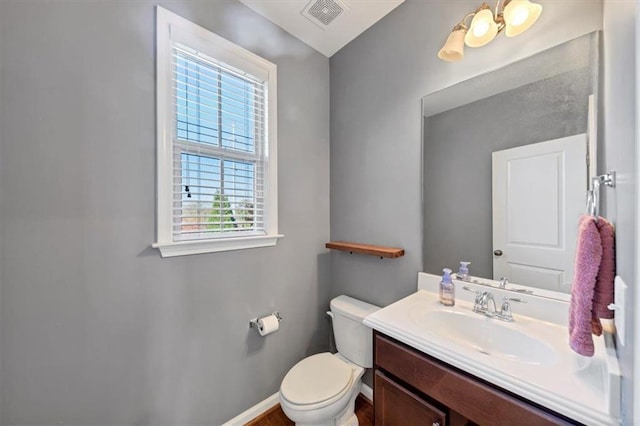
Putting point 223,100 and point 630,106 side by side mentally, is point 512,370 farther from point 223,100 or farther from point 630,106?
point 223,100

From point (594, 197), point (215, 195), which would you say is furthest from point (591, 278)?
point (215, 195)

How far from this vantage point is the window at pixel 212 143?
1.21 metres

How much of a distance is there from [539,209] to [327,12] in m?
1.64

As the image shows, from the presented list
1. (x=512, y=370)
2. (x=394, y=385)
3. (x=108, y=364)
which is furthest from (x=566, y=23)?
(x=108, y=364)

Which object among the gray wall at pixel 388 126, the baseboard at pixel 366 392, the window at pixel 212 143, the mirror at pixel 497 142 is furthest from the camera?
the baseboard at pixel 366 392

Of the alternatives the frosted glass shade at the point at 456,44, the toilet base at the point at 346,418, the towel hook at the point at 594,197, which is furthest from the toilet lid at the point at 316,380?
the frosted glass shade at the point at 456,44

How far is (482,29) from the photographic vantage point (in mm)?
1097

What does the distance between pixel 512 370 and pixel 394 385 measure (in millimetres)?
448

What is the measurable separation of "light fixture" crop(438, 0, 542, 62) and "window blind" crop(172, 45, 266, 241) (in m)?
1.13

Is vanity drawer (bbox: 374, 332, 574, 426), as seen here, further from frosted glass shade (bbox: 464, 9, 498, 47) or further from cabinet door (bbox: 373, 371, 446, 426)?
frosted glass shade (bbox: 464, 9, 498, 47)

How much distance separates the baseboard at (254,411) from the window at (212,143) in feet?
3.43

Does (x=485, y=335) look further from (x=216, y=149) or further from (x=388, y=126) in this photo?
(x=216, y=149)

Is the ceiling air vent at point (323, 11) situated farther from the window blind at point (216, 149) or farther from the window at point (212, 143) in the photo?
the window blind at point (216, 149)

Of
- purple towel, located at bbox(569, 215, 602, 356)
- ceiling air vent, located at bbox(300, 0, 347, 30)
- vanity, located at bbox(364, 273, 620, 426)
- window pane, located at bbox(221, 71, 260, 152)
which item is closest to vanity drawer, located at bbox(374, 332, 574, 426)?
vanity, located at bbox(364, 273, 620, 426)
